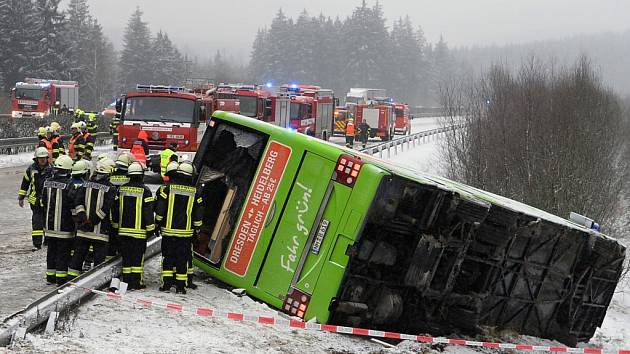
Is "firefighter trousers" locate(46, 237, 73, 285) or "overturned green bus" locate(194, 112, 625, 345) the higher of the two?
"overturned green bus" locate(194, 112, 625, 345)

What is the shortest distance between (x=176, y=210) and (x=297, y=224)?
1393 millimetres

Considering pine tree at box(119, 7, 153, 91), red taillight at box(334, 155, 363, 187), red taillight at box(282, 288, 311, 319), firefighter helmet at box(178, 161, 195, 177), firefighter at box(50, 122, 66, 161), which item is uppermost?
red taillight at box(334, 155, 363, 187)

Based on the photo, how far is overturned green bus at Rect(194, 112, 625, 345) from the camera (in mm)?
7598

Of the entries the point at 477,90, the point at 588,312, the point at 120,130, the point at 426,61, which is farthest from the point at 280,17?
the point at 588,312

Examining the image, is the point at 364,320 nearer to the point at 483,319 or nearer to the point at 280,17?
the point at 483,319

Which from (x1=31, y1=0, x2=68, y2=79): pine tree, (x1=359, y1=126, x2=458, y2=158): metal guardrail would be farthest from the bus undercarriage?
(x1=31, y1=0, x2=68, y2=79): pine tree

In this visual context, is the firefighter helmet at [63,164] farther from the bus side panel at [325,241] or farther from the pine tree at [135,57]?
the pine tree at [135,57]

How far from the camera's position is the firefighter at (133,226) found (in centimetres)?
829

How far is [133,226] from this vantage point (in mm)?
8312

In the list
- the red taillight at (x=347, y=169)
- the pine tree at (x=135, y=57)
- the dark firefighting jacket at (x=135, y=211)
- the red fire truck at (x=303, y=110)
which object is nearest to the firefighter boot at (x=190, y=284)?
the dark firefighting jacket at (x=135, y=211)

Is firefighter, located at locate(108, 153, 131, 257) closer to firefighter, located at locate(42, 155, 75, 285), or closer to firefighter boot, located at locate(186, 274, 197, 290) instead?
firefighter, located at locate(42, 155, 75, 285)

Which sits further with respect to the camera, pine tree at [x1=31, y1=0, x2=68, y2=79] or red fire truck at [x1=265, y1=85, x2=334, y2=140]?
pine tree at [x1=31, y1=0, x2=68, y2=79]

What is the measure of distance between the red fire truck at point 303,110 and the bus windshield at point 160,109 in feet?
17.9

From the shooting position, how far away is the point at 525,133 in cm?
2667
